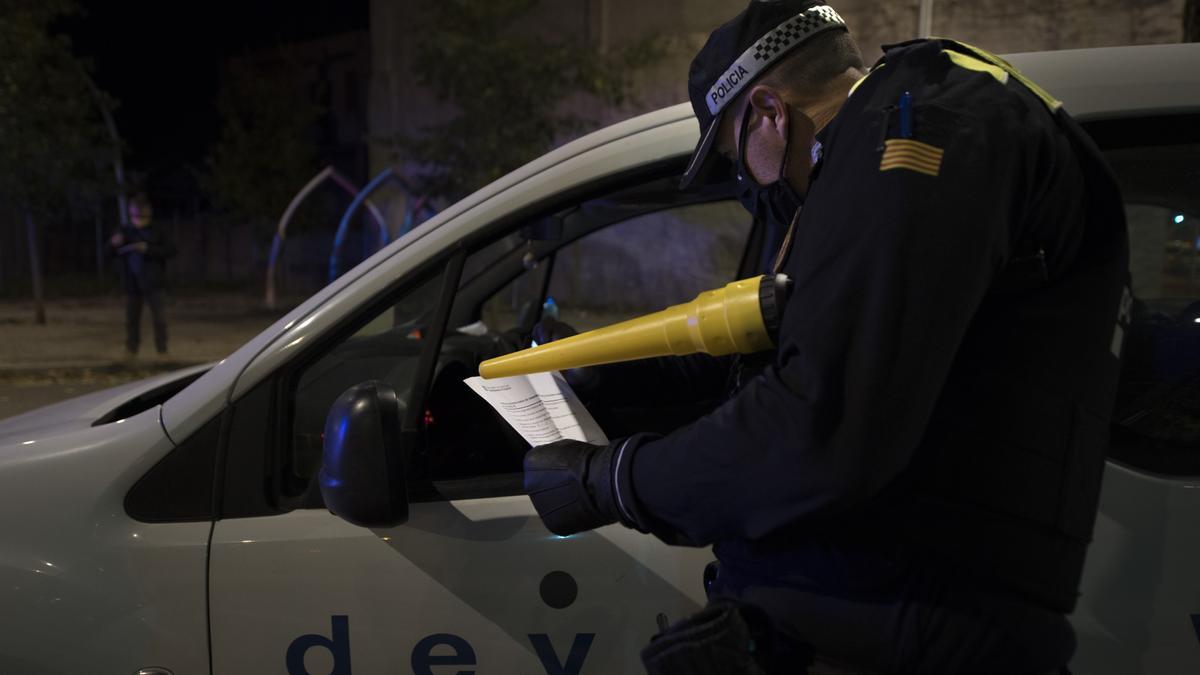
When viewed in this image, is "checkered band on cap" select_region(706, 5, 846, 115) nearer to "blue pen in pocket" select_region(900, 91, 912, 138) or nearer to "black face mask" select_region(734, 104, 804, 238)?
"black face mask" select_region(734, 104, 804, 238)

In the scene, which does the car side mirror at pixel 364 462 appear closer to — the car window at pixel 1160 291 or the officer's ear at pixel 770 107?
the officer's ear at pixel 770 107

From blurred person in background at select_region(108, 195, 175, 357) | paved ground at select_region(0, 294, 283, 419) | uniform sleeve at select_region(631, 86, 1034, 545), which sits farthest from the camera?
blurred person in background at select_region(108, 195, 175, 357)

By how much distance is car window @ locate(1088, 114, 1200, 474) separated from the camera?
159 centimetres

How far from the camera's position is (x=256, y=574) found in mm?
1758

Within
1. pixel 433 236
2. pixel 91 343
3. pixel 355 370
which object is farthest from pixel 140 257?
Answer: pixel 433 236

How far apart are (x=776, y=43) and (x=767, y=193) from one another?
0.23m

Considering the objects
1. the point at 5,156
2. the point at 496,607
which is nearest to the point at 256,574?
the point at 496,607

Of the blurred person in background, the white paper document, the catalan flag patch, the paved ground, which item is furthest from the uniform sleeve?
the blurred person in background

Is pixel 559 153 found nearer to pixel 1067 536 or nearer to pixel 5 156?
pixel 1067 536

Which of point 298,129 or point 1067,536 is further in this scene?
Result: point 298,129

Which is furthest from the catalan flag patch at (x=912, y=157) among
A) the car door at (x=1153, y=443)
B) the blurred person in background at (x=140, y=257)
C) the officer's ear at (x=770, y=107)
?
the blurred person in background at (x=140, y=257)

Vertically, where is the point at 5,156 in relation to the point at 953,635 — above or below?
below

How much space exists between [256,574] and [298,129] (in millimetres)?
24483

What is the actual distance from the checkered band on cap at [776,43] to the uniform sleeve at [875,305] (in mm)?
247
